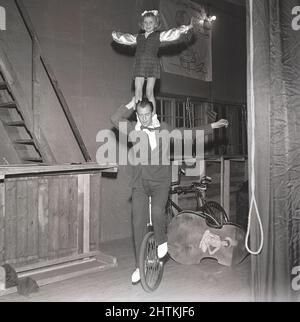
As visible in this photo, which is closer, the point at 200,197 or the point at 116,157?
the point at 200,197

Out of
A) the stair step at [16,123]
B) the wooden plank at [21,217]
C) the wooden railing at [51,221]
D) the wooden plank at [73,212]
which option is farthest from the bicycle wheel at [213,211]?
the stair step at [16,123]

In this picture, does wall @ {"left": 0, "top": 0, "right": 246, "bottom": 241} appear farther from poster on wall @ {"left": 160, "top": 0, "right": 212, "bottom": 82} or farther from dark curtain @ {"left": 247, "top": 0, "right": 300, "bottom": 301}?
dark curtain @ {"left": 247, "top": 0, "right": 300, "bottom": 301}

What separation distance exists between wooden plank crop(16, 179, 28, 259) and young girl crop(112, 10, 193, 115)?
6.20 feet

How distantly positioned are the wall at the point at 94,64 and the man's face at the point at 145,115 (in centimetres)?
286

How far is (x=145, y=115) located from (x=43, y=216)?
6.91 ft

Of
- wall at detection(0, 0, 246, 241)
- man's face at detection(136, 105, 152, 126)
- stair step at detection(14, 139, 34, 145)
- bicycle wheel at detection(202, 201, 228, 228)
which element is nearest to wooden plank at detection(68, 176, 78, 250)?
stair step at detection(14, 139, 34, 145)

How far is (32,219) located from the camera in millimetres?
5488

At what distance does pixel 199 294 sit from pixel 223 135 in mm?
6395

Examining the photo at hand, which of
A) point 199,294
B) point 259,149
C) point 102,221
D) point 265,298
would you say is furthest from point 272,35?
point 102,221

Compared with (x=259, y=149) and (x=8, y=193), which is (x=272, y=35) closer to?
(x=259, y=149)

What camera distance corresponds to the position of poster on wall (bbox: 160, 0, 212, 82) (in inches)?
336

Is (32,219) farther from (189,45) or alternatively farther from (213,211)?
(189,45)

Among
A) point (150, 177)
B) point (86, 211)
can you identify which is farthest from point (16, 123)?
point (150, 177)

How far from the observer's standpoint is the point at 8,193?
5.23m
